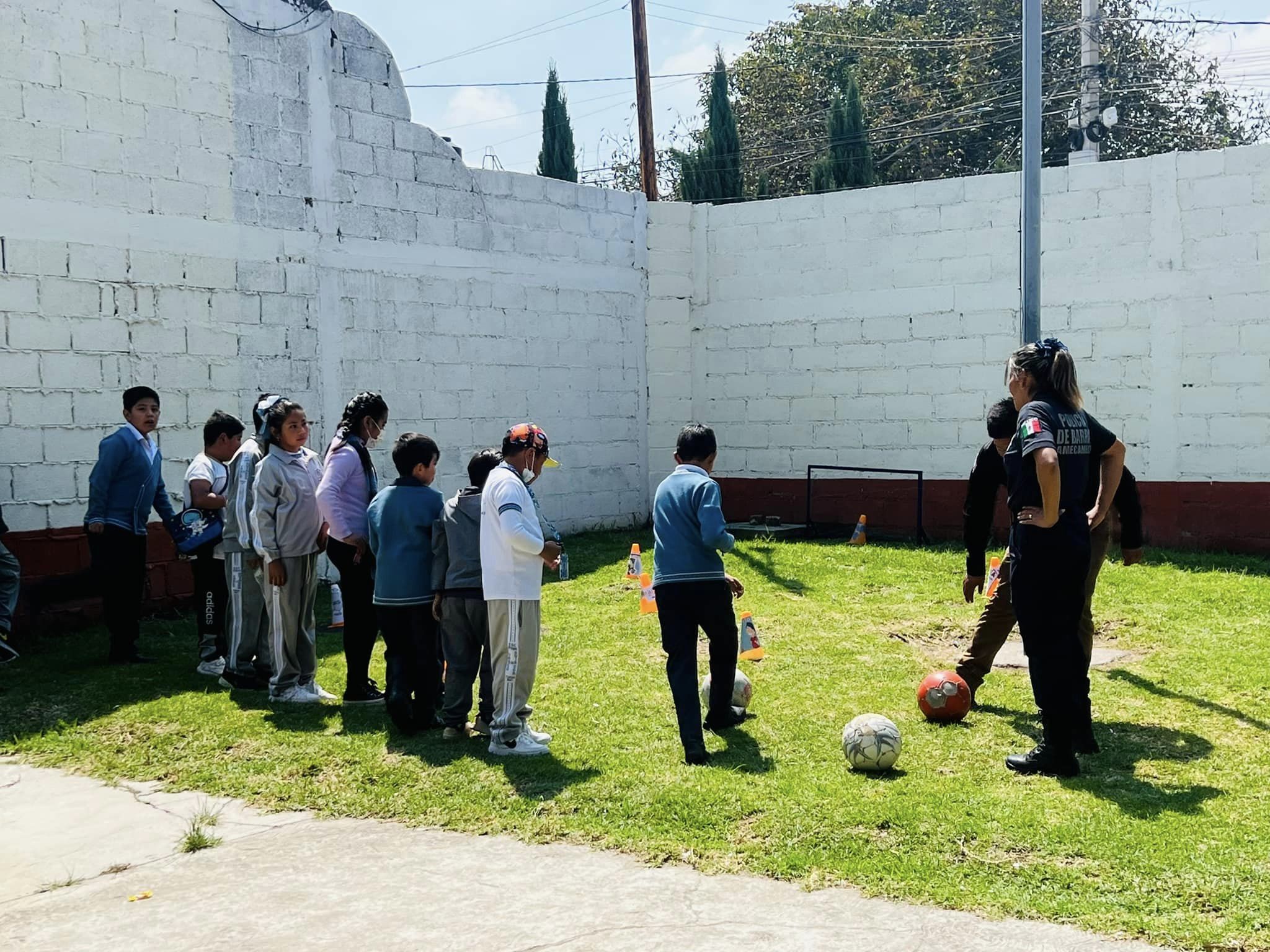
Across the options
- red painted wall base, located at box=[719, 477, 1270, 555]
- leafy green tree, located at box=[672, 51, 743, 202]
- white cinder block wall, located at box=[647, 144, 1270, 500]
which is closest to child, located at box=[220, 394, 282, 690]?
red painted wall base, located at box=[719, 477, 1270, 555]

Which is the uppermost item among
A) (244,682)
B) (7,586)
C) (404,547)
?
(404,547)

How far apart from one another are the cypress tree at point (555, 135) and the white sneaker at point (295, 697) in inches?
732

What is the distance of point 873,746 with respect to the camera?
5875 millimetres

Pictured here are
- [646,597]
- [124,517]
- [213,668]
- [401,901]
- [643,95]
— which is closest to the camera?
[401,901]

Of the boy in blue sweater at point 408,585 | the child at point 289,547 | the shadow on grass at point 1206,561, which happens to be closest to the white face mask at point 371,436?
the child at point 289,547

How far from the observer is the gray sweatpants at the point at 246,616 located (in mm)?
8086

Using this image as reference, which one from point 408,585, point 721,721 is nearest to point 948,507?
point 721,721

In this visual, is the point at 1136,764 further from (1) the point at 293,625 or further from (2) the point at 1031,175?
(2) the point at 1031,175

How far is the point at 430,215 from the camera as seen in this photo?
12953 millimetres

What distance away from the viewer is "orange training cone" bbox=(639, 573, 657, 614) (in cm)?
938

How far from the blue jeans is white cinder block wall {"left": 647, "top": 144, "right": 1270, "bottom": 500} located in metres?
8.08

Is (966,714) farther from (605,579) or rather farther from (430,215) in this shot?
(430,215)

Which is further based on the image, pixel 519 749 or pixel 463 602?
pixel 463 602

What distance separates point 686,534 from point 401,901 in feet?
7.90
